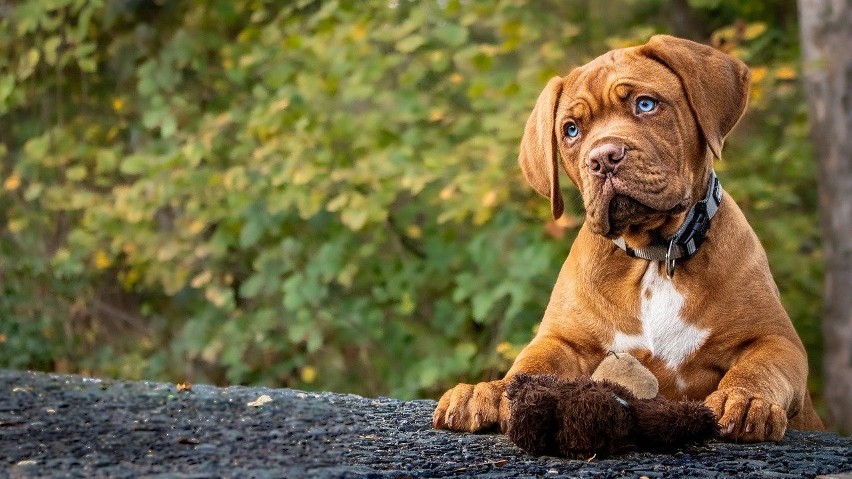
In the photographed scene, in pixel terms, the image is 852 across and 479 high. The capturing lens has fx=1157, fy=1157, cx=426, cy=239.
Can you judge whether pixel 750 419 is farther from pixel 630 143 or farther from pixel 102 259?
pixel 102 259

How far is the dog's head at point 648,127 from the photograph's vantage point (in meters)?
4.20

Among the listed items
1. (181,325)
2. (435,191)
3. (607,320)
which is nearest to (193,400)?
(607,320)

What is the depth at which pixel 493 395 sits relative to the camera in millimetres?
4238

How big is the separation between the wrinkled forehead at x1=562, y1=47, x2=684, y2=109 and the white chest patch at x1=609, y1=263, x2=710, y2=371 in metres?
0.66

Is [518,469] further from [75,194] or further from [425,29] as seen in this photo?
[75,194]

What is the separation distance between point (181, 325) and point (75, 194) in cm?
153

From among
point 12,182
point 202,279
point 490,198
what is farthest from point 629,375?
point 12,182

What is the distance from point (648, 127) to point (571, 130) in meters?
0.37

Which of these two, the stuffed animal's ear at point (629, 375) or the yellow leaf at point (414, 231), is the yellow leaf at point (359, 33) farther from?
the stuffed animal's ear at point (629, 375)

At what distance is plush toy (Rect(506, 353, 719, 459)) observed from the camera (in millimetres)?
3688

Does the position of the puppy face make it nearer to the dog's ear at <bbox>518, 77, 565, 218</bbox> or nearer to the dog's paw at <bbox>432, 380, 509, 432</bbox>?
the dog's ear at <bbox>518, 77, 565, 218</bbox>

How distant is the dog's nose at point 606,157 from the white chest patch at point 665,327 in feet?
1.57

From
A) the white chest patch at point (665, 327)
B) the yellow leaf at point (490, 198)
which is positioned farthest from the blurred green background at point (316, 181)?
the white chest patch at point (665, 327)

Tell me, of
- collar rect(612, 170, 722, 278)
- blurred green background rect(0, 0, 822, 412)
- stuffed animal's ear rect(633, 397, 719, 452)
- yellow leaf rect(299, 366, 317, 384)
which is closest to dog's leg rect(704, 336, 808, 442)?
stuffed animal's ear rect(633, 397, 719, 452)
